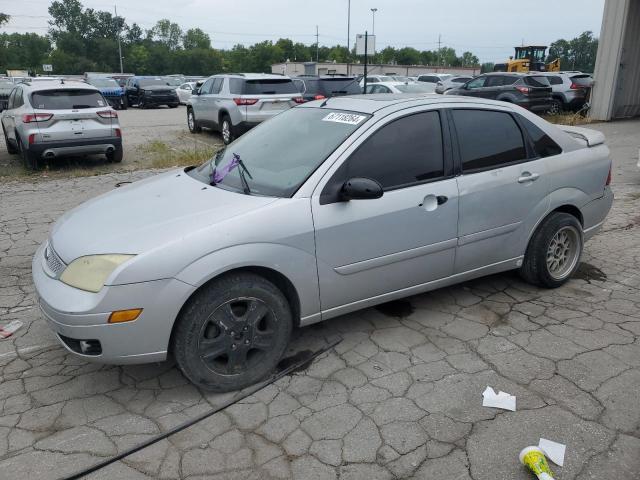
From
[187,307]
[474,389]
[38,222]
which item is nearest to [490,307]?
[474,389]

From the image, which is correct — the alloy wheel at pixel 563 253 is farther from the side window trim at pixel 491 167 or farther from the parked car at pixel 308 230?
the side window trim at pixel 491 167

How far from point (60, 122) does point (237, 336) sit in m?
8.21

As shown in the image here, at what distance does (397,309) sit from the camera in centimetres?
430

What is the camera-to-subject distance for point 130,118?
70.9ft

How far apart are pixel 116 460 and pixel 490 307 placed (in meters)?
2.95

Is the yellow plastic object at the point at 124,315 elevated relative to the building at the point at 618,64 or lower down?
lower down

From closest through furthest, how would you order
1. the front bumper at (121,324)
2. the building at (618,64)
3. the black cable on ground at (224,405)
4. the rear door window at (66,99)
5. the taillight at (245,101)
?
the black cable on ground at (224,405) < the front bumper at (121,324) < the rear door window at (66,99) < the taillight at (245,101) < the building at (618,64)

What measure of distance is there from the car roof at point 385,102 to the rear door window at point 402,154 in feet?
0.41

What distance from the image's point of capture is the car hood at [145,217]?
2.99 m

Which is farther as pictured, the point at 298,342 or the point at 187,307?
the point at 298,342

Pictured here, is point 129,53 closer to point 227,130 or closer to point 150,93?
point 150,93

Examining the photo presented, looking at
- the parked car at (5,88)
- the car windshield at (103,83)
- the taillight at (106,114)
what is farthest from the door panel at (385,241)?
the car windshield at (103,83)

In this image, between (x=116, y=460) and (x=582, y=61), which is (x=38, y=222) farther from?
(x=582, y=61)

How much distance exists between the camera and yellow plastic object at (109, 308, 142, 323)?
2.80 metres
